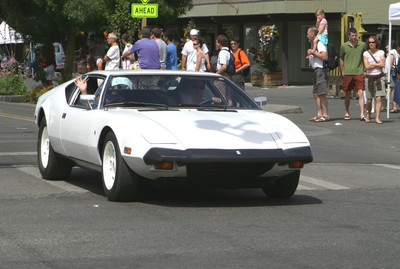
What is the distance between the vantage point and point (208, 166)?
311 inches

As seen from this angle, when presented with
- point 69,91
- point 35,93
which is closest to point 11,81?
Result: point 35,93

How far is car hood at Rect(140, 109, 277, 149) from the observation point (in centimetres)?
800

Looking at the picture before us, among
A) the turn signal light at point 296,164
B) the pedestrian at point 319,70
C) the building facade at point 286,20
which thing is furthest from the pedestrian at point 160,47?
the building facade at point 286,20

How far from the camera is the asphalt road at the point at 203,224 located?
596cm

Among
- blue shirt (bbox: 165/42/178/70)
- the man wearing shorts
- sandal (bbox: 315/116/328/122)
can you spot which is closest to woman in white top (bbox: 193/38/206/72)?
blue shirt (bbox: 165/42/178/70)

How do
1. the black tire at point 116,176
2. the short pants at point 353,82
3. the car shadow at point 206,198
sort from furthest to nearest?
1. the short pants at point 353,82
2. the car shadow at point 206,198
3. the black tire at point 116,176

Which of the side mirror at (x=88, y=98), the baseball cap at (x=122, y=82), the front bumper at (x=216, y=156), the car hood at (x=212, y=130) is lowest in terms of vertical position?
the front bumper at (x=216, y=156)

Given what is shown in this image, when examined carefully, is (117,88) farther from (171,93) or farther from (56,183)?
(56,183)

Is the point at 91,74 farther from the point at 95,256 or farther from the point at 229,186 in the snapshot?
the point at 95,256

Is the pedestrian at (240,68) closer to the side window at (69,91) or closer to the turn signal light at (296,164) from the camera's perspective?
the side window at (69,91)

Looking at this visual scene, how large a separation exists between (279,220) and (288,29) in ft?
111

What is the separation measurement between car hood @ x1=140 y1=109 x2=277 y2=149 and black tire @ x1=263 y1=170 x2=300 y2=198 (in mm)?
618

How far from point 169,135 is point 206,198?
1.09 m

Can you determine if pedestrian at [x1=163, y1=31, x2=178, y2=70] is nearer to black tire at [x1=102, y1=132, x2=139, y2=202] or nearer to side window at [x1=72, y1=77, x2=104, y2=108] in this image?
side window at [x1=72, y1=77, x2=104, y2=108]
